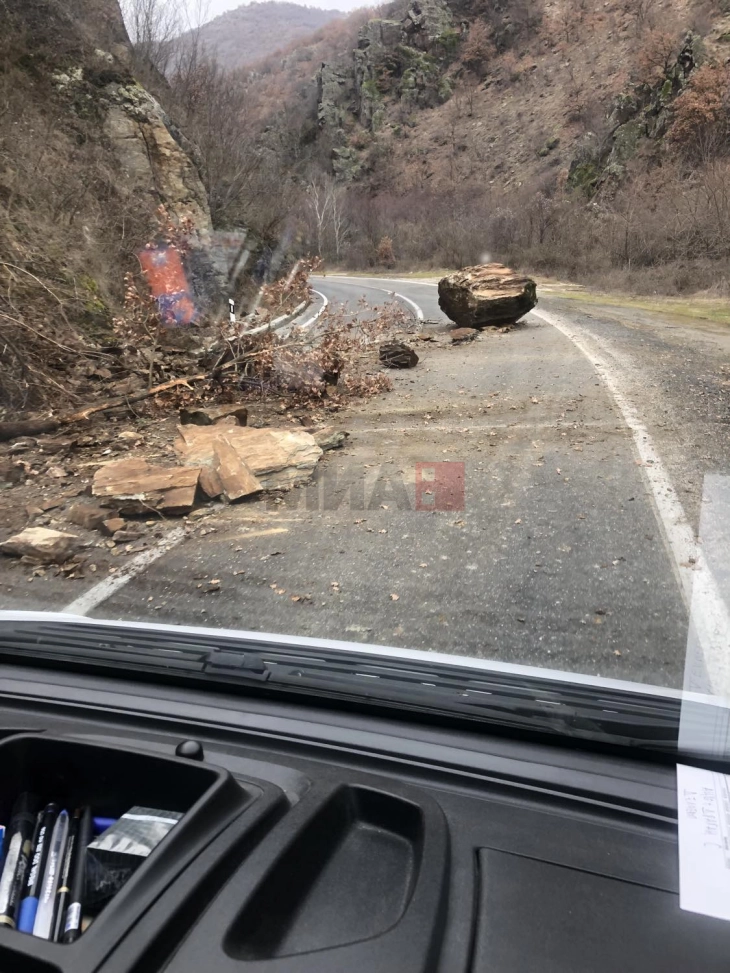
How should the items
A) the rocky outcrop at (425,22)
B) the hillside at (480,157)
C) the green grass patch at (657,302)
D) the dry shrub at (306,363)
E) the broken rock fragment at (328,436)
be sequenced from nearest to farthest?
the broken rock fragment at (328,436)
the dry shrub at (306,363)
the hillside at (480,157)
the green grass patch at (657,302)
the rocky outcrop at (425,22)

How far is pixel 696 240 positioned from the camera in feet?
57.6

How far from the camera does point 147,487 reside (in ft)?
19.1

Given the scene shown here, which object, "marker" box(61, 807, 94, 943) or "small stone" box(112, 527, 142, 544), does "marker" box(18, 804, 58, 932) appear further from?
"small stone" box(112, 527, 142, 544)

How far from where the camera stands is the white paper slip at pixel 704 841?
4.64 feet

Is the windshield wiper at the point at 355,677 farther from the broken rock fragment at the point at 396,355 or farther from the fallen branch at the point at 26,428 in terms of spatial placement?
the broken rock fragment at the point at 396,355

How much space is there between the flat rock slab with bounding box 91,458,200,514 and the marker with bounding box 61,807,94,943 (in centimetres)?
397

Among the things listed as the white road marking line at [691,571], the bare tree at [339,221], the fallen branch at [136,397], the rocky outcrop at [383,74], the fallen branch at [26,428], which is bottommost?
the white road marking line at [691,571]

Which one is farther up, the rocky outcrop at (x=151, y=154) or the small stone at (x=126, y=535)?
the rocky outcrop at (x=151, y=154)

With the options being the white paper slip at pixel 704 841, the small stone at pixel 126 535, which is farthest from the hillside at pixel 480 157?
the white paper slip at pixel 704 841

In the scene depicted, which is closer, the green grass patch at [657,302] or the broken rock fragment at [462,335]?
the broken rock fragment at [462,335]

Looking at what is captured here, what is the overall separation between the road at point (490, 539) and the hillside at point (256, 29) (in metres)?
14.4

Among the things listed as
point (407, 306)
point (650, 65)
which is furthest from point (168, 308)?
point (650, 65)

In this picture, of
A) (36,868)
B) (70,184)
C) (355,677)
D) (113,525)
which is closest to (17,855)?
(36,868)

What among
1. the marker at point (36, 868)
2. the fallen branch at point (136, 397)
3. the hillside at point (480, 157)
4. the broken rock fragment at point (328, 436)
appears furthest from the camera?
the hillside at point (480, 157)
